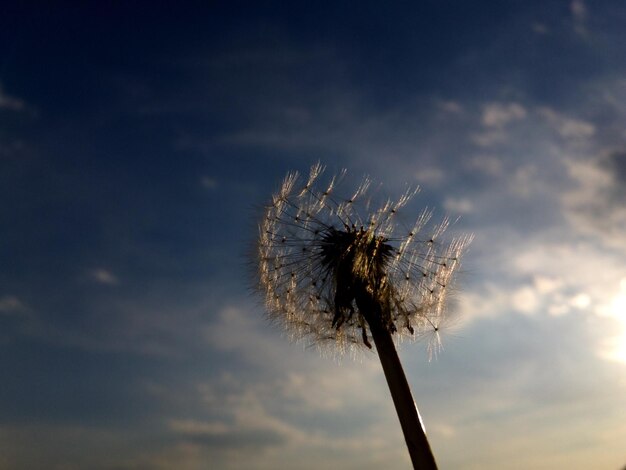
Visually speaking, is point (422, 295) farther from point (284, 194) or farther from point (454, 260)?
point (284, 194)

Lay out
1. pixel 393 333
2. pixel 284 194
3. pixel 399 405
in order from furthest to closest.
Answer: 1. pixel 284 194
2. pixel 393 333
3. pixel 399 405

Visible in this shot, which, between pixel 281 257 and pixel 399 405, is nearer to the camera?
pixel 399 405

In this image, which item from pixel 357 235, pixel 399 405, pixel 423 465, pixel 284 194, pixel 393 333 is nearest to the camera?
pixel 423 465

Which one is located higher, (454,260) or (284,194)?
(284,194)

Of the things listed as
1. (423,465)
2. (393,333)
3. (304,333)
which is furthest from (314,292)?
(423,465)

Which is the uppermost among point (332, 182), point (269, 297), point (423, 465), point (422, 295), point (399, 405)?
point (332, 182)

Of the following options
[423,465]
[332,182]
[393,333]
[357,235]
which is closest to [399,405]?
[423,465]

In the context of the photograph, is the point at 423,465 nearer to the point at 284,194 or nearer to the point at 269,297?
the point at 269,297
